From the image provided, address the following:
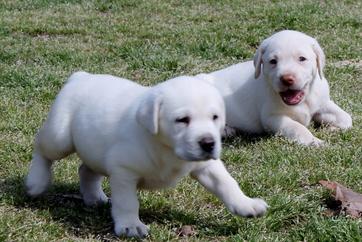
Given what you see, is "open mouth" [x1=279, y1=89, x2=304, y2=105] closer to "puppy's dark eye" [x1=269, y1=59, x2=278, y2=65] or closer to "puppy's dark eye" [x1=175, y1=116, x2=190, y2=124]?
"puppy's dark eye" [x1=269, y1=59, x2=278, y2=65]

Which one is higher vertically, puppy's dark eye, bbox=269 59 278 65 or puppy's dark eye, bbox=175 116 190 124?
puppy's dark eye, bbox=175 116 190 124

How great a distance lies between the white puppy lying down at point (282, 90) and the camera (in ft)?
20.2

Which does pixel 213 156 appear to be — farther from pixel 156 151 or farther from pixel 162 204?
pixel 162 204

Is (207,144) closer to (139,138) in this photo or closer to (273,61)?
(139,138)

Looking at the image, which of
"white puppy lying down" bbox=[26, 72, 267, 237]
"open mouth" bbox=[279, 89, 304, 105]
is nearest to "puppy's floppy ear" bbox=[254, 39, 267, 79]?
"open mouth" bbox=[279, 89, 304, 105]

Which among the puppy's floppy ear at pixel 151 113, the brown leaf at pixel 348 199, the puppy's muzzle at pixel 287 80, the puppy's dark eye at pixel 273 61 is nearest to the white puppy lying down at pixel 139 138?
the puppy's floppy ear at pixel 151 113

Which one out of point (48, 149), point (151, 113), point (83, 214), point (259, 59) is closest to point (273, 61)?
point (259, 59)

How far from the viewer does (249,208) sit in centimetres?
411

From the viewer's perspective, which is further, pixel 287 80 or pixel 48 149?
pixel 287 80

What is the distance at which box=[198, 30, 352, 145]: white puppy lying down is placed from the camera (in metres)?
6.16

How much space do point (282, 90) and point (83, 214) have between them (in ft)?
7.35

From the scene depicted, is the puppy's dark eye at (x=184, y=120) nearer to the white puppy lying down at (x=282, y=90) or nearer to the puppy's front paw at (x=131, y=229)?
the puppy's front paw at (x=131, y=229)

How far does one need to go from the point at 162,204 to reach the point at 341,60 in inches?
213

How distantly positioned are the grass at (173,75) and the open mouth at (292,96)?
0.34 metres
